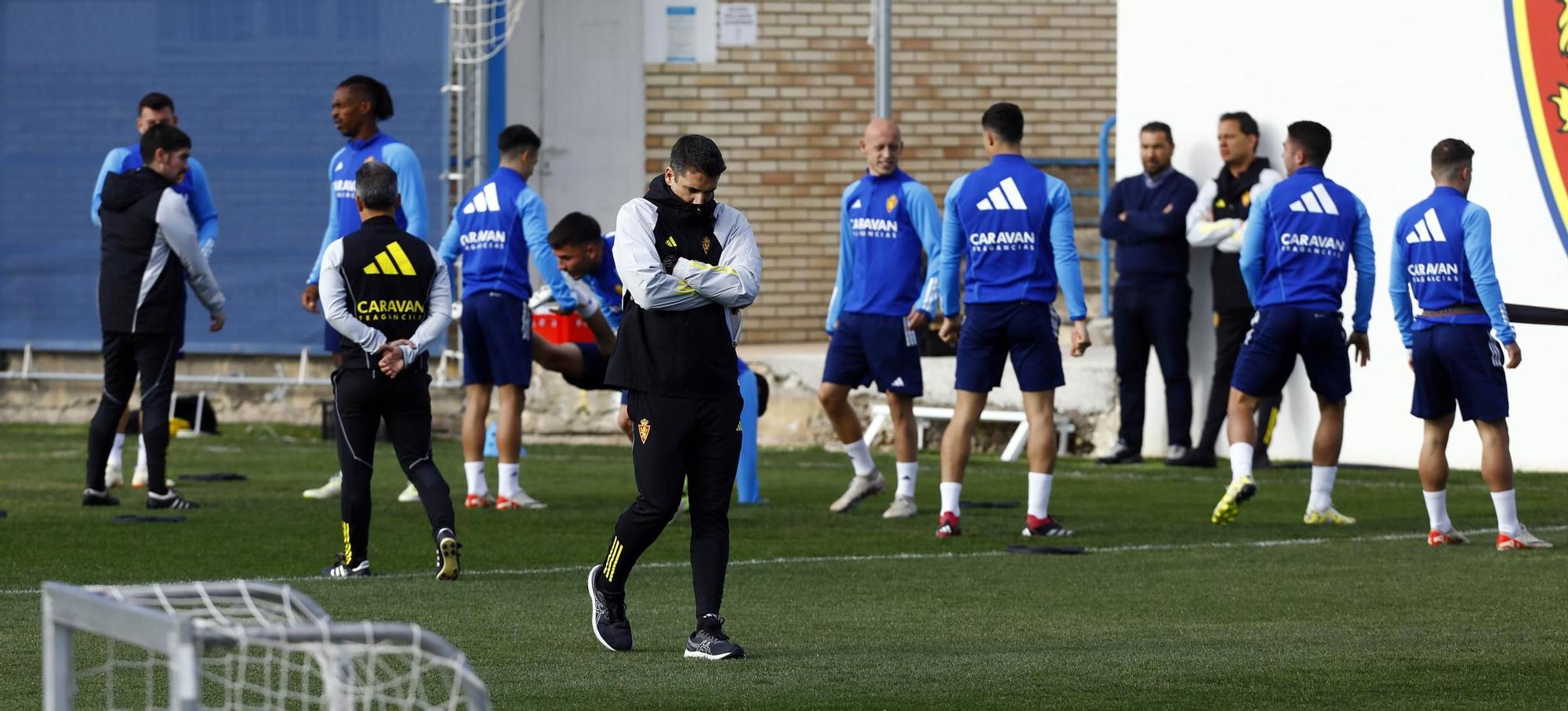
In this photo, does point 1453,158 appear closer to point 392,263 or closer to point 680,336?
point 680,336

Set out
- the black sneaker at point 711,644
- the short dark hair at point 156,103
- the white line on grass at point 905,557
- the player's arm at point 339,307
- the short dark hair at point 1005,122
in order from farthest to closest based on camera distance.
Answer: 1. the short dark hair at point 156,103
2. the short dark hair at point 1005,122
3. the white line on grass at point 905,557
4. the player's arm at point 339,307
5. the black sneaker at point 711,644

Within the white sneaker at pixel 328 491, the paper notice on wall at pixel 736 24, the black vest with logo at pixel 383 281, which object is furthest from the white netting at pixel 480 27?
the black vest with logo at pixel 383 281

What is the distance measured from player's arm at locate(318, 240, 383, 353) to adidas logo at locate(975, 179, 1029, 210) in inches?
123

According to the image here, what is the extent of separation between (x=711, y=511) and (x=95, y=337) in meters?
12.9

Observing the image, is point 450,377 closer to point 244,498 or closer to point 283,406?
point 283,406

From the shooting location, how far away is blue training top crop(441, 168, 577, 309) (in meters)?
11.1

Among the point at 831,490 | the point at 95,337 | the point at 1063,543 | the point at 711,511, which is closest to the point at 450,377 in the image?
the point at 95,337

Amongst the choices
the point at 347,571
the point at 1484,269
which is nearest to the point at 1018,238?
the point at 1484,269

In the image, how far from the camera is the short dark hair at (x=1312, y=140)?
10281 mm

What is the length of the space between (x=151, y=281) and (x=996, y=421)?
7.05 meters

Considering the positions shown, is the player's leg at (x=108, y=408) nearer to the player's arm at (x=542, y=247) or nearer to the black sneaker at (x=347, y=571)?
the player's arm at (x=542, y=247)

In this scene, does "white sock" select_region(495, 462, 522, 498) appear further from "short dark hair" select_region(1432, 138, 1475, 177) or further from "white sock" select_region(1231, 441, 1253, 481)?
"short dark hair" select_region(1432, 138, 1475, 177)

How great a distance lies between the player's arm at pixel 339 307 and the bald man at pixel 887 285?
10.9 ft

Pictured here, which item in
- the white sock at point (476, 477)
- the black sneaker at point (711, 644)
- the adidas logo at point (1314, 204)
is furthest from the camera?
the white sock at point (476, 477)
